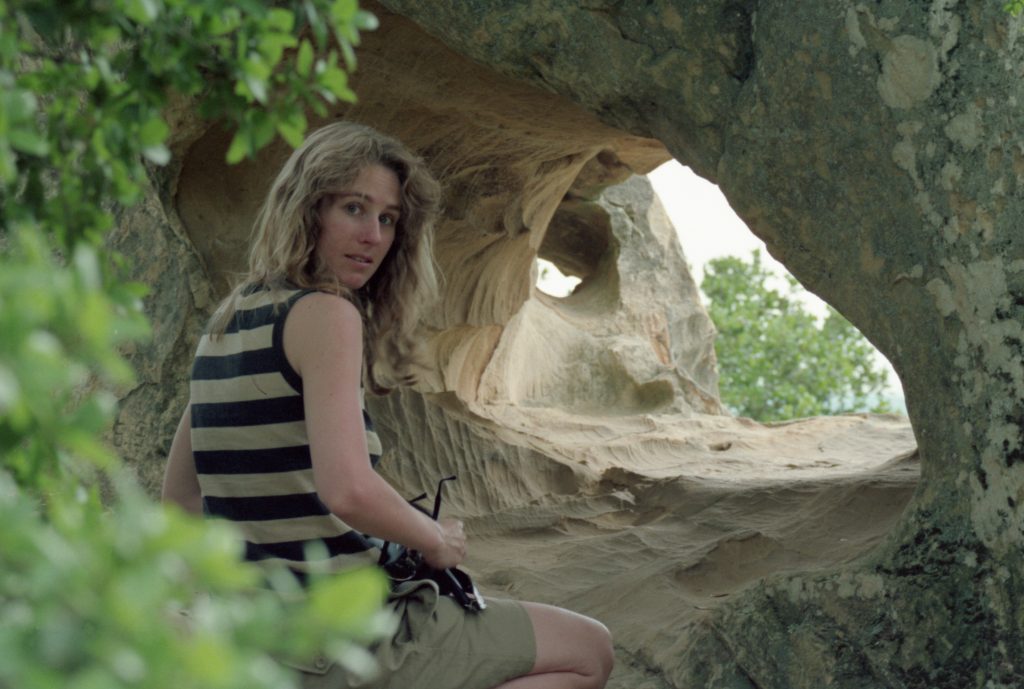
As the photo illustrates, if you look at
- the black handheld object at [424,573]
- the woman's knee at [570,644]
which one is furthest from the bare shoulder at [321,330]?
the woman's knee at [570,644]

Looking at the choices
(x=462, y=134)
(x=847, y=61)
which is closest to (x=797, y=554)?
(x=847, y=61)

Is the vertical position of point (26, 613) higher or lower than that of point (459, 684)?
higher

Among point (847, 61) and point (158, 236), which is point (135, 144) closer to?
point (847, 61)

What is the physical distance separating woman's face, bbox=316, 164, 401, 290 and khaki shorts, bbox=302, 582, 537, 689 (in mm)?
619

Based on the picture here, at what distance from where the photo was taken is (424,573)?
2.26 m

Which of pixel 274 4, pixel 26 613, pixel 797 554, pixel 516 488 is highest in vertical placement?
pixel 274 4

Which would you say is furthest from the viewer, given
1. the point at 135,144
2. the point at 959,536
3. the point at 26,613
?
the point at 959,536

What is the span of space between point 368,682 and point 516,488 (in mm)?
2491

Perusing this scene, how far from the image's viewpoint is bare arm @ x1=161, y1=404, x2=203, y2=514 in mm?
2430

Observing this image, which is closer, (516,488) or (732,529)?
(732,529)

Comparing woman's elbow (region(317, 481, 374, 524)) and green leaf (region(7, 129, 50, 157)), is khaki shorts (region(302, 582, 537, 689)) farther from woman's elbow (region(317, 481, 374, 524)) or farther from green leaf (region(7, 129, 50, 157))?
green leaf (region(7, 129, 50, 157))

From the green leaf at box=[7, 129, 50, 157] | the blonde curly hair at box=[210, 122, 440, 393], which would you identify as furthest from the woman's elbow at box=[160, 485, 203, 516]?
the green leaf at box=[7, 129, 50, 157]

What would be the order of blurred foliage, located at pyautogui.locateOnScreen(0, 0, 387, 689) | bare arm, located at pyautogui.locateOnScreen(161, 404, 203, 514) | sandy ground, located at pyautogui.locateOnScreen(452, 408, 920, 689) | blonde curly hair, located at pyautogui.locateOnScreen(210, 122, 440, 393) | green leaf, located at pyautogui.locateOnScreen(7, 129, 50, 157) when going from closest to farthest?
blurred foliage, located at pyautogui.locateOnScreen(0, 0, 387, 689), green leaf, located at pyautogui.locateOnScreen(7, 129, 50, 157), blonde curly hair, located at pyautogui.locateOnScreen(210, 122, 440, 393), bare arm, located at pyautogui.locateOnScreen(161, 404, 203, 514), sandy ground, located at pyautogui.locateOnScreen(452, 408, 920, 689)

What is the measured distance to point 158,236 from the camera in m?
4.11
